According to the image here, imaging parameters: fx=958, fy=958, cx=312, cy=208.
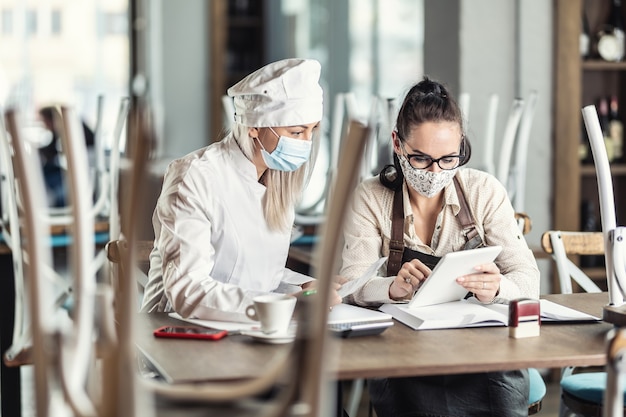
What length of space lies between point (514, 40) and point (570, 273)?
1.96 meters

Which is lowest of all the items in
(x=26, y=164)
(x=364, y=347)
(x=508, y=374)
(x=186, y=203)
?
(x=508, y=374)

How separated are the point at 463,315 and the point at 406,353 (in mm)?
342

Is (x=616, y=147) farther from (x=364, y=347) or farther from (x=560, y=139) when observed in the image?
(x=364, y=347)

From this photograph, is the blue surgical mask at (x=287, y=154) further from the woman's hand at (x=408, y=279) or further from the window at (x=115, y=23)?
the window at (x=115, y=23)

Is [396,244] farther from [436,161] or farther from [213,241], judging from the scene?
[213,241]

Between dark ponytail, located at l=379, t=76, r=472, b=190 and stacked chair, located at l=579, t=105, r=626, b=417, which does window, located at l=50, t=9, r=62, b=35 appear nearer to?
dark ponytail, located at l=379, t=76, r=472, b=190

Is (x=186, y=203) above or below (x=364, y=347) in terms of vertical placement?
above

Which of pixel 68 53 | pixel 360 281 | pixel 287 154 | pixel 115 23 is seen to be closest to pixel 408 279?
pixel 360 281

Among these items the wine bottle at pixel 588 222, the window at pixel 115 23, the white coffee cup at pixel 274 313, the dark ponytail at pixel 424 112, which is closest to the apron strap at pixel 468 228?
the dark ponytail at pixel 424 112

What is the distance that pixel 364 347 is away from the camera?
185cm

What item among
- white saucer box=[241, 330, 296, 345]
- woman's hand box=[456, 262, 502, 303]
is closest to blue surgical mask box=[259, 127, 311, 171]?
woman's hand box=[456, 262, 502, 303]

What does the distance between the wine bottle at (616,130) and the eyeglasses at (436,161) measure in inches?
98.5

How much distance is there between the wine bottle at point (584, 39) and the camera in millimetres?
4578

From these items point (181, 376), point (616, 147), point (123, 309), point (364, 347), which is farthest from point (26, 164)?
point (616, 147)
